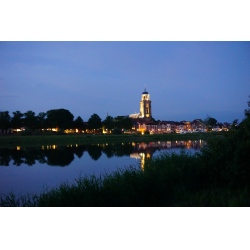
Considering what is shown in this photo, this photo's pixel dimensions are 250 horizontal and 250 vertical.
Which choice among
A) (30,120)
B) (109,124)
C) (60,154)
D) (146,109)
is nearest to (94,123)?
(109,124)

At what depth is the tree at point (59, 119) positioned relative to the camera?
91.6 meters

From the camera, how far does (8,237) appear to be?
18.0 feet

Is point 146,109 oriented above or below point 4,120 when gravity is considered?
above

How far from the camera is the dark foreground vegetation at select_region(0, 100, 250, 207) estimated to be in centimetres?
845

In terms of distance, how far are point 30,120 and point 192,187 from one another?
95.4 m

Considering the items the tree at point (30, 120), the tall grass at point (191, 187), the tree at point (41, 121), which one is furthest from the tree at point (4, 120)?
the tall grass at point (191, 187)

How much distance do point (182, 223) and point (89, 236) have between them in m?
2.42

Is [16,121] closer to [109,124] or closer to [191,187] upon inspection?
[109,124]

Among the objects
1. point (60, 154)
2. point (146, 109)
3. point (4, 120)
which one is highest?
point (146, 109)

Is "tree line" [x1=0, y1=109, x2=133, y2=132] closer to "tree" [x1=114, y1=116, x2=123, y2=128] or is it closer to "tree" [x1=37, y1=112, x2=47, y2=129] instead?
"tree" [x1=37, y1=112, x2=47, y2=129]

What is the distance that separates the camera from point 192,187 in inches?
412
